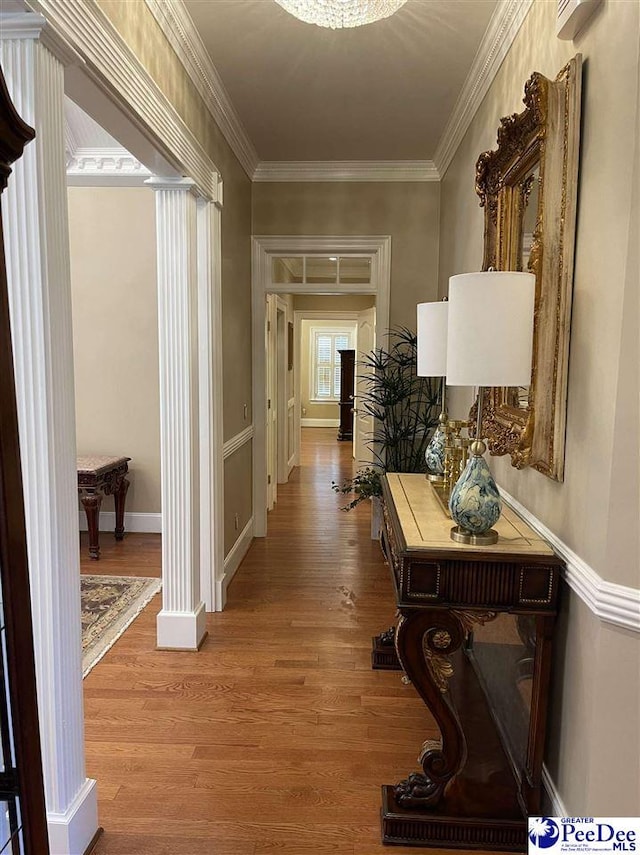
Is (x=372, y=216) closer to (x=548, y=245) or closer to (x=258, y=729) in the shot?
(x=548, y=245)

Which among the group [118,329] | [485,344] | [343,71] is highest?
[343,71]

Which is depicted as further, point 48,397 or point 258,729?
point 258,729

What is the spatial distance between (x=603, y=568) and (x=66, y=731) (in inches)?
Answer: 60.9

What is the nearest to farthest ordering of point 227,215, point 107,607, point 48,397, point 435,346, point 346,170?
point 48,397 < point 435,346 < point 107,607 < point 227,215 < point 346,170

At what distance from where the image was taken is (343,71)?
2.98 metres

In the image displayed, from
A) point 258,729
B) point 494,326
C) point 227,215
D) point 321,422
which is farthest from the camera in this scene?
point 321,422

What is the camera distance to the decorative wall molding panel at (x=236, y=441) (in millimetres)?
3664

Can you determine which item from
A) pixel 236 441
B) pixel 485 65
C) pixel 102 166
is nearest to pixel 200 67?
pixel 485 65

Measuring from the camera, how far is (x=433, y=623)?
174cm

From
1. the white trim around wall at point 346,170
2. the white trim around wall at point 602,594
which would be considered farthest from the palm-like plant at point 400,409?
the white trim around wall at point 602,594

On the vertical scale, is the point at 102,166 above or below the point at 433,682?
above

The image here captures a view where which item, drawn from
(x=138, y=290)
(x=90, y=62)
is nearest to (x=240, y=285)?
(x=138, y=290)

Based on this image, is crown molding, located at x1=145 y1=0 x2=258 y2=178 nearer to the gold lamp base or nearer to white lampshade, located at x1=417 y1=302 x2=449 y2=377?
white lampshade, located at x1=417 y1=302 x2=449 y2=377

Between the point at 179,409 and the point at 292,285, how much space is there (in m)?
→ 2.15
